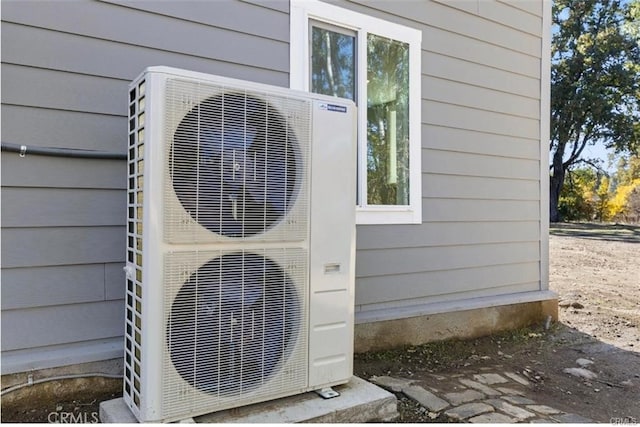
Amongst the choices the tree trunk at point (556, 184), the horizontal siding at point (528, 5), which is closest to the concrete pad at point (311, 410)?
the horizontal siding at point (528, 5)

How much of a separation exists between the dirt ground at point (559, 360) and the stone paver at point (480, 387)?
6.2 inches

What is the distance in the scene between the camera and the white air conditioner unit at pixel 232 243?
159 cm

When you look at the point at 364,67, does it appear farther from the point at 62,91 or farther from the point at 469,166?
the point at 62,91

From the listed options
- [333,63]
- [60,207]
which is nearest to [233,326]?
[60,207]

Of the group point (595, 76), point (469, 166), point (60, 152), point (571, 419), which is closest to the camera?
point (60, 152)

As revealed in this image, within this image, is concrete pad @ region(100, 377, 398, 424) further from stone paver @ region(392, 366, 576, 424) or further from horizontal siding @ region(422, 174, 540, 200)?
horizontal siding @ region(422, 174, 540, 200)

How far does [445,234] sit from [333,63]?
150 cm

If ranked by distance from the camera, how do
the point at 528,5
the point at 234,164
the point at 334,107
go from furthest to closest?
the point at 528,5 → the point at 334,107 → the point at 234,164

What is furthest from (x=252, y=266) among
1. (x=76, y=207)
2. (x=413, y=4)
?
(x=413, y=4)

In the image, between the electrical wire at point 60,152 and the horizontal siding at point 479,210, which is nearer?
the electrical wire at point 60,152

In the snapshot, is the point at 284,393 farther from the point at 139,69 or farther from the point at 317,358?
the point at 139,69

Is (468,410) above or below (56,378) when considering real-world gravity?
below

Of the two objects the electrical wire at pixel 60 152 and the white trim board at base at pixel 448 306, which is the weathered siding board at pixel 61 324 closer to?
the electrical wire at pixel 60 152

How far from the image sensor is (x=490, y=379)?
272 cm
